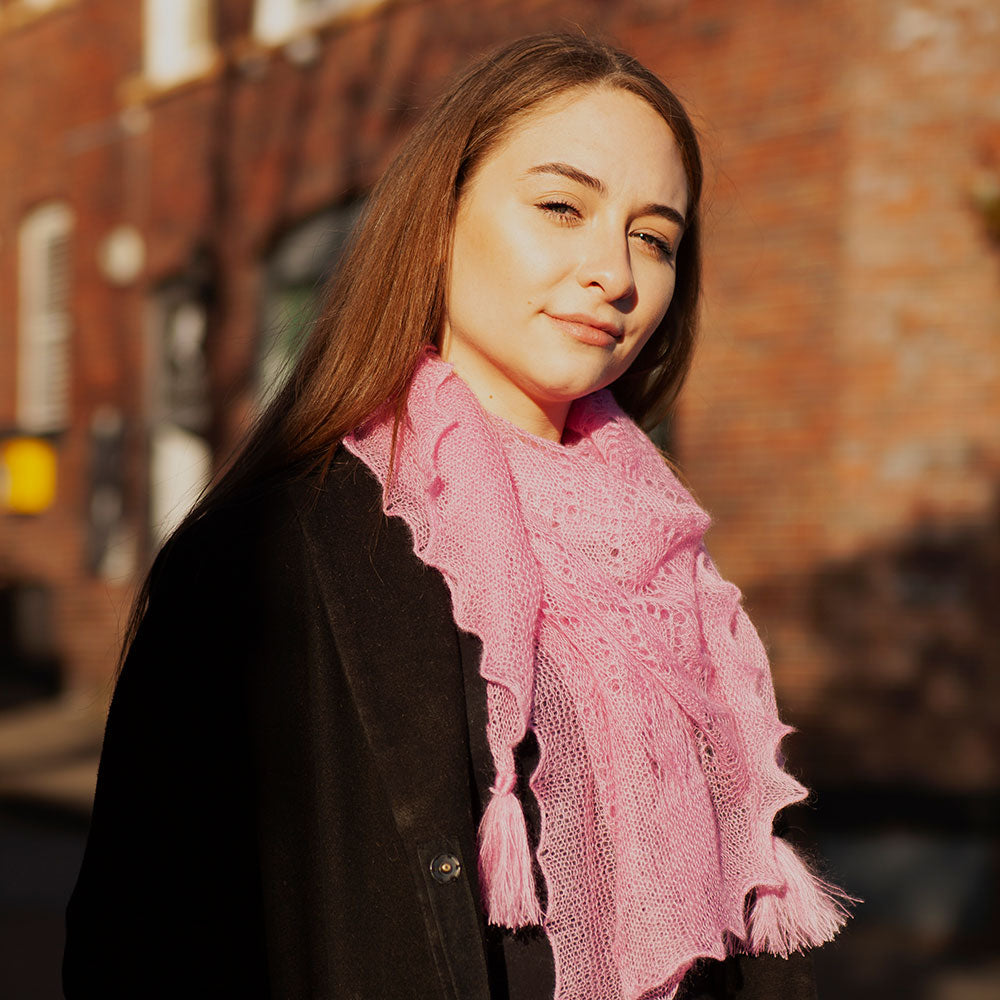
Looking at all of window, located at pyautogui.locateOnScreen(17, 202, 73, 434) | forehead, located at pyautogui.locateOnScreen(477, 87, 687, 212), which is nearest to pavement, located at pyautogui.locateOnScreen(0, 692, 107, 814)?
window, located at pyautogui.locateOnScreen(17, 202, 73, 434)

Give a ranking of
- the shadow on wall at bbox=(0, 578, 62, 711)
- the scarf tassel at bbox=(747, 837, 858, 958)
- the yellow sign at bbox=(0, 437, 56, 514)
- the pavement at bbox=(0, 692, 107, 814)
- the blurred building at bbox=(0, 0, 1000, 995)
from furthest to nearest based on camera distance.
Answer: the shadow on wall at bbox=(0, 578, 62, 711), the pavement at bbox=(0, 692, 107, 814), the yellow sign at bbox=(0, 437, 56, 514), the blurred building at bbox=(0, 0, 1000, 995), the scarf tassel at bbox=(747, 837, 858, 958)

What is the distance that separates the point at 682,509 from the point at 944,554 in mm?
4955

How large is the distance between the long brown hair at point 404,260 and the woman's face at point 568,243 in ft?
0.09

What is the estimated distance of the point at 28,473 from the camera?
892 centimetres

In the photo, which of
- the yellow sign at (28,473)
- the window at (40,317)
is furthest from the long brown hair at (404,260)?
the window at (40,317)

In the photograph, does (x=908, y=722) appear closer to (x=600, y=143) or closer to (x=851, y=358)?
(x=851, y=358)

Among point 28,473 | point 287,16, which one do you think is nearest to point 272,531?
point 28,473

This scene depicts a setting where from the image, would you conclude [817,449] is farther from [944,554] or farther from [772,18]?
[772,18]

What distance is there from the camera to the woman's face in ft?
5.89

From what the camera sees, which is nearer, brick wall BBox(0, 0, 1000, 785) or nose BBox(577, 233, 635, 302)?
nose BBox(577, 233, 635, 302)

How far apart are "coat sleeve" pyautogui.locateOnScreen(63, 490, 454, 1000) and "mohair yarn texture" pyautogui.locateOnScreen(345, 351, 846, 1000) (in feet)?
0.48

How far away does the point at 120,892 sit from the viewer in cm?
160

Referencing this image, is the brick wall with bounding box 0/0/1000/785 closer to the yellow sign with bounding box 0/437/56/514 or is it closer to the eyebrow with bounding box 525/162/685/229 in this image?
the yellow sign with bounding box 0/437/56/514

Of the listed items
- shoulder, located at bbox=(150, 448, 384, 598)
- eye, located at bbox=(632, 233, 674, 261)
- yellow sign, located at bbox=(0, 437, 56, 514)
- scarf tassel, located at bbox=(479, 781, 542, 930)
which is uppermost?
eye, located at bbox=(632, 233, 674, 261)
